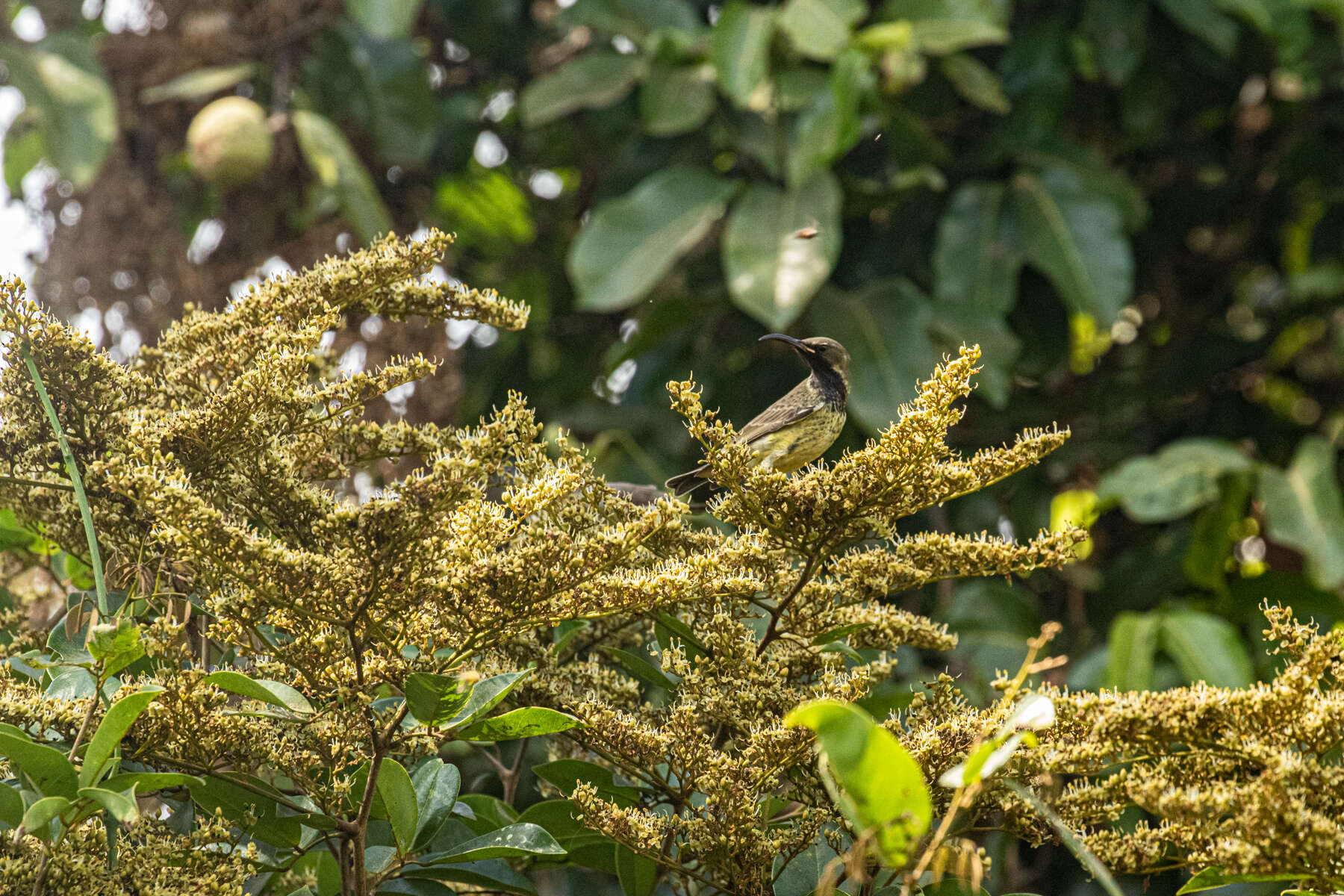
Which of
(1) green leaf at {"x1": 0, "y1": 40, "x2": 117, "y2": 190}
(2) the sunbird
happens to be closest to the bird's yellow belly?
(2) the sunbird

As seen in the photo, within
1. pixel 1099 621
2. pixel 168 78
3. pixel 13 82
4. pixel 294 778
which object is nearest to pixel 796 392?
pixel 294 778

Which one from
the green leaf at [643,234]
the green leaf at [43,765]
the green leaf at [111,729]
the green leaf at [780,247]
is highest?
the green leaf at [111,729]

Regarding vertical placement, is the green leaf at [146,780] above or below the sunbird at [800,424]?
above

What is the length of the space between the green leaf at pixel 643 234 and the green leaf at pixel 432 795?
196 centimetres

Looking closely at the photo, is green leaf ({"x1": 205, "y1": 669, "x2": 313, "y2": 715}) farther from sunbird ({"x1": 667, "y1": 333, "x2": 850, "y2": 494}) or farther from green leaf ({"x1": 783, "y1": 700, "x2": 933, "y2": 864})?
sunbird ({"x1": 667, "y1": 333, "x2": 850, "y2": 494})

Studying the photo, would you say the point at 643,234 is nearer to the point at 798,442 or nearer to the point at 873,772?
the point at 798,442

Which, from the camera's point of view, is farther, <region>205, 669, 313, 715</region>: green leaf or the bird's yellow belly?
the bird's yellow belly

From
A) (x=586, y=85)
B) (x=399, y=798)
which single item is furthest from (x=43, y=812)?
(x=586, y=85)

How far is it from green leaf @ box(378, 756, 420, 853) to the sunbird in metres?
0.57

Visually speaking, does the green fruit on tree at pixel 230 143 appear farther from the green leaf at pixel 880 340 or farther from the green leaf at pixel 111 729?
the green leaf at pixel 111 729

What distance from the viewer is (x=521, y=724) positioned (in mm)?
1020

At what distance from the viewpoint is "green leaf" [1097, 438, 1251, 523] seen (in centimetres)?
319

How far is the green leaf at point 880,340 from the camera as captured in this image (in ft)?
8.93

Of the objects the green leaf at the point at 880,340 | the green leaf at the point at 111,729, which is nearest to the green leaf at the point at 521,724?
the green leaf at the point at 111,729
